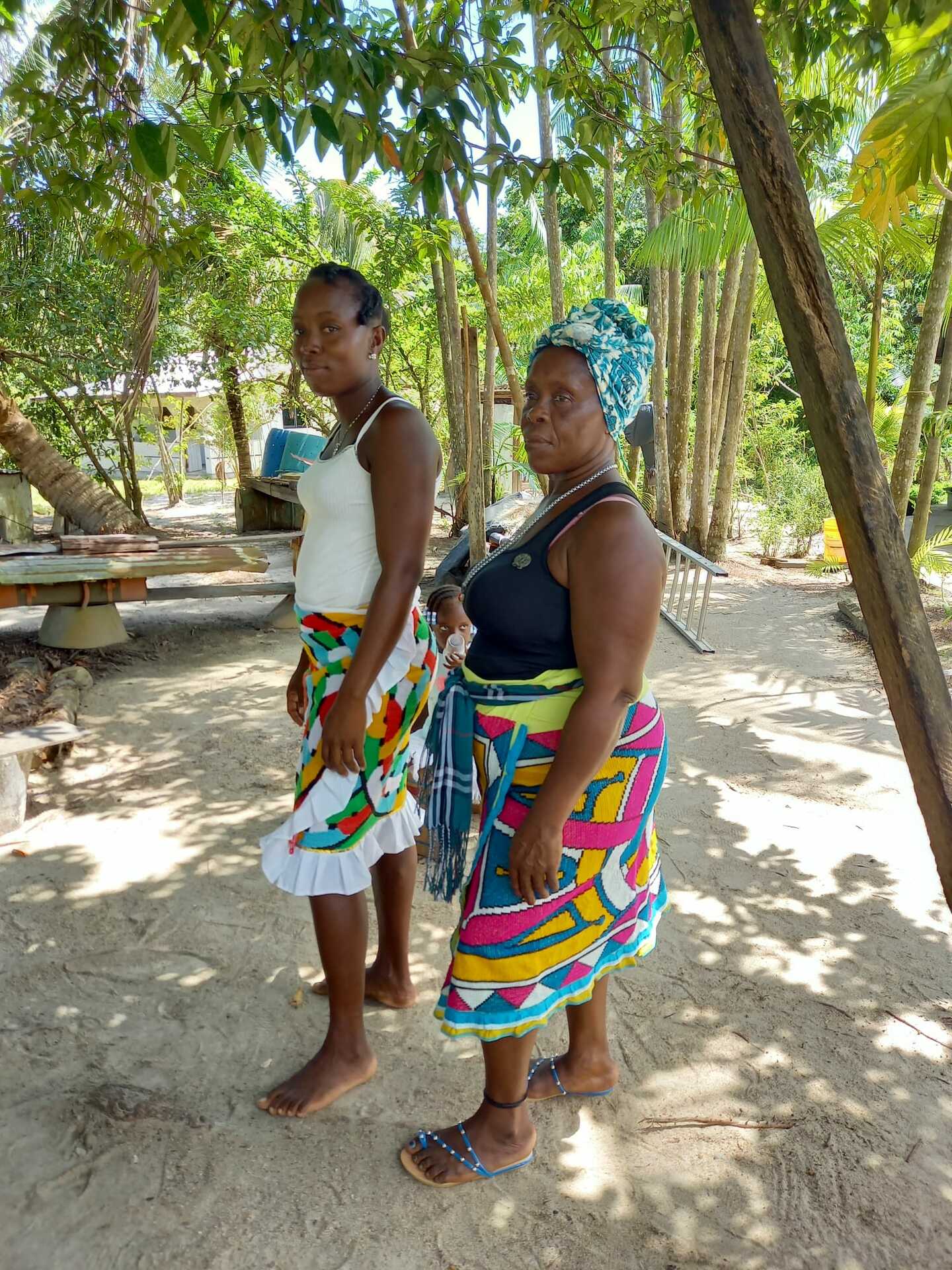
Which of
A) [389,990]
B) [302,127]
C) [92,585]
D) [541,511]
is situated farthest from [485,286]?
[92,585]

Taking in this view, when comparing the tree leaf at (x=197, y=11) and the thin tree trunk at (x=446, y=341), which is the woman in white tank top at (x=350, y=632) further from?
the thin tree trunk at (x=446, y=341)

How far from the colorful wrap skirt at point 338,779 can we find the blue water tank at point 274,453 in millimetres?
12434

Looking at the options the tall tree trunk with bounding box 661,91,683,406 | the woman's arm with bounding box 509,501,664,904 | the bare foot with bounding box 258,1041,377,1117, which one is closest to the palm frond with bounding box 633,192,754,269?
the tall tree trunk with bounding box 661,91,683,406

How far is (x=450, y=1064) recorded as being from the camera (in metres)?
2.54

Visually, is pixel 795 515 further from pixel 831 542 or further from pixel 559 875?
pixel 559 875

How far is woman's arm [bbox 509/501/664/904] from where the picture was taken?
173 cm

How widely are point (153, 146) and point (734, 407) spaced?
375 inches

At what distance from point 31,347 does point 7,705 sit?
8172 mm

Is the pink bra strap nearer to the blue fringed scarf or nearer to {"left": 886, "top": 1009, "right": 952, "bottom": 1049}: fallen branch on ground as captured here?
the blue fringed scarf

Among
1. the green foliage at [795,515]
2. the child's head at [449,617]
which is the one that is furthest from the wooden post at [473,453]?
the green foliage at [795,515]

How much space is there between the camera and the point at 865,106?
27.6ft

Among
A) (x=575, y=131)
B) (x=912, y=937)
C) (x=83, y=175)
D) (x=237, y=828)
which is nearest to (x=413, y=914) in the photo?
(x=237, y=828)

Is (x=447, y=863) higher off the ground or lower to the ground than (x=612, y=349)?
lower

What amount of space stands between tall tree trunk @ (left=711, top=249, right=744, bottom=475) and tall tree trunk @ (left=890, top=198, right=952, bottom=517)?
9.28 ft
